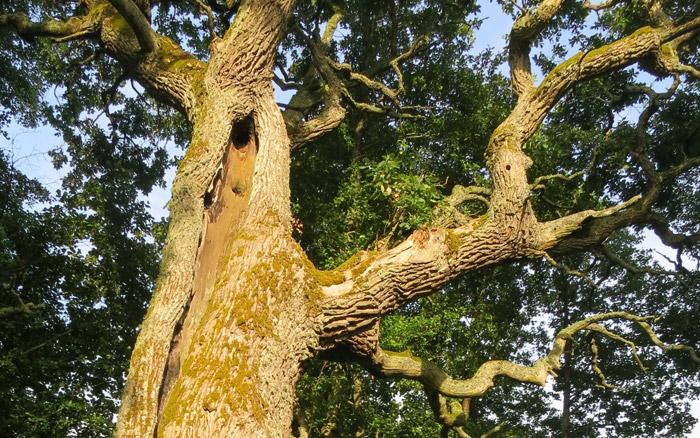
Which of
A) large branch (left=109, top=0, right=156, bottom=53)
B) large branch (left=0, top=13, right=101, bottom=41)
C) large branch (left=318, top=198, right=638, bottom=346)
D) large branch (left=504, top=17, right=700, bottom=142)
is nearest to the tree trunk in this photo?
large branch (left=318, top=198, right=638, bottom=346)

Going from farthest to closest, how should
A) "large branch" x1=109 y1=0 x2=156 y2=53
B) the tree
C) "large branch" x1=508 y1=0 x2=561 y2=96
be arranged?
"large branch" x1=508 y1=0 x2=561 y2=96 < "large branch" x1=109 y1=0 x2=156 y2=53 < the tree

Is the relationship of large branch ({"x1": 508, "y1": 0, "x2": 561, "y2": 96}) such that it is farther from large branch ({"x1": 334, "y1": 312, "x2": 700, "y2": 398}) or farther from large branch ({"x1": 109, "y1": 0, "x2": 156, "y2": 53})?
large branch ({"x1": 109, "y1": 0, "x2": 156, "y2": 53})

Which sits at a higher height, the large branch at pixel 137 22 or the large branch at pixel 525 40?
the large branch at pixel 137 22

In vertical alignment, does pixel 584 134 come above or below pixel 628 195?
above

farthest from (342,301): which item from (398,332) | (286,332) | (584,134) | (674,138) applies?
(674,138)

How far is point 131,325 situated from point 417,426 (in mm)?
6908

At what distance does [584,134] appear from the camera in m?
11.5

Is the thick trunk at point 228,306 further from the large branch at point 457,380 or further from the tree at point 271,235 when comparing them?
the large branch at point 457,380

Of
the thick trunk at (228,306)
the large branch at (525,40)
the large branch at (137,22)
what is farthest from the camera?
the large branch at (525,40)

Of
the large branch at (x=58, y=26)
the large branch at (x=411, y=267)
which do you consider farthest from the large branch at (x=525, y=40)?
the large branch at (x=58, y=26)

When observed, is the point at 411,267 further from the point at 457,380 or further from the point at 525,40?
the point at 525,40

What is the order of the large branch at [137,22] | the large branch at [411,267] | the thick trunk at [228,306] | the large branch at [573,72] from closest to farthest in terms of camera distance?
the thick trunk at [228,306] < the large branch at [411,267] < the large branch at [137,22] < the large branch at [573,72]

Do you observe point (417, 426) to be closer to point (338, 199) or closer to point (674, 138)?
point (338, 199)

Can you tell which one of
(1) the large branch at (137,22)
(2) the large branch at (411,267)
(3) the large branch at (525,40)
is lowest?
(2) the large branch at (411,267)
